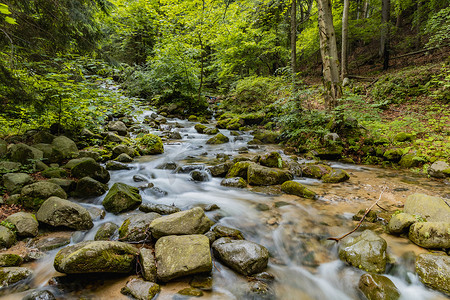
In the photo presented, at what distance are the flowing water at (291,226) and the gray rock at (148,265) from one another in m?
0.21

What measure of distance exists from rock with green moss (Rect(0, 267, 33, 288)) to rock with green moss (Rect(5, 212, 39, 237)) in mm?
744

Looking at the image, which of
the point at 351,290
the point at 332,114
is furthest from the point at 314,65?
the point at 351,290

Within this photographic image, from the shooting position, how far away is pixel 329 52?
7.21m

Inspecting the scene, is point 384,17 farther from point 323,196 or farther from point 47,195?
point 47,195

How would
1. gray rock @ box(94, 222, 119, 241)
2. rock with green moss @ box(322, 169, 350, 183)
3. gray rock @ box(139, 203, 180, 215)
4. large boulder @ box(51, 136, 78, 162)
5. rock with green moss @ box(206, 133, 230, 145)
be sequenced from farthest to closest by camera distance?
rock with green moss @ box(206, 133, 230, 145) < large boulder @ box(51, 136, 78, 162) < rock with green moss @ box(322, 169, 350, 183) < gray rock @ box(139, 203, 180, 215) < gray rock @ box(94, 222, 119, 241)

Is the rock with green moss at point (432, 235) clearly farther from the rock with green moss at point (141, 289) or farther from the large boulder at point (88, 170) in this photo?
the large boulder at point (88, 170)

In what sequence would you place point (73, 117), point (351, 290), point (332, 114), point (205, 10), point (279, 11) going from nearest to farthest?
point (351, 290) < point (73, 117) < point (332, 114) < point (205, 10) < point (279, 11)

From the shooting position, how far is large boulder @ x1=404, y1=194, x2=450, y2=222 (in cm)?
314

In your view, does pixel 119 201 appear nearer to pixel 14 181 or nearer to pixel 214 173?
pixel 14 181

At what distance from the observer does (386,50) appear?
44.4 ft

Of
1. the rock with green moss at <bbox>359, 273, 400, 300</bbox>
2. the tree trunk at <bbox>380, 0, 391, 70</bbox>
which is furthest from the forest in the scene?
the tree trunk at <bbox>380, 0, 391, 70</bbox>

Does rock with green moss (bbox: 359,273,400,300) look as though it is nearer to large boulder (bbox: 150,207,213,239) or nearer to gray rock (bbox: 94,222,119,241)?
large boulder (bbox: 150,207,213,239)

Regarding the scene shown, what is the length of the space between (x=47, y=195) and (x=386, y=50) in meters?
18.2

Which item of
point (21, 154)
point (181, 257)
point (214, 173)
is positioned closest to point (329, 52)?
point (214, 173)
